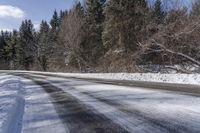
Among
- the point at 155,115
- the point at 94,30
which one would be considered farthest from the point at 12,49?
the point at 155,115

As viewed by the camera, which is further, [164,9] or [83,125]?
[164,9]

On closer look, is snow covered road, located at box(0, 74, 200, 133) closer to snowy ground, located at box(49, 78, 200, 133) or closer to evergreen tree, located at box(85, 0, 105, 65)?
snowy ground, located at box(49, 78, 200, 133)

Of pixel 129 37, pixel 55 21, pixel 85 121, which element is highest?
pixel 55 21

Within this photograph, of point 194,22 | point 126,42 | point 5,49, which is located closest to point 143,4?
point 126,42

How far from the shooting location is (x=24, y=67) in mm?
93125

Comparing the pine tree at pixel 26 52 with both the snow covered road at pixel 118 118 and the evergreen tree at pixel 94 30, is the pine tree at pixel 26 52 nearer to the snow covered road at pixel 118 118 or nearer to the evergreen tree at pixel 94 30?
the evergreen tree at pixel 94 30

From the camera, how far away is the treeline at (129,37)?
92.3ft

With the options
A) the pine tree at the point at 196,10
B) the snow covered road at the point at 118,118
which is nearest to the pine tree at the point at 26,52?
the pine tree at the point at 196,10

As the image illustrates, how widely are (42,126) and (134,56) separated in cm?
2596

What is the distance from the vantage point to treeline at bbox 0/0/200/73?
92.3 feet

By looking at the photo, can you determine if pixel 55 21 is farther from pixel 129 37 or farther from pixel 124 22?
pixel 129 37

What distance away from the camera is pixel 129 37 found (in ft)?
125

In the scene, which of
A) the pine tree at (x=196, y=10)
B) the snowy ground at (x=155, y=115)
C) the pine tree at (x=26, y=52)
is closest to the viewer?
the snowy ground at (x=155, y=115)

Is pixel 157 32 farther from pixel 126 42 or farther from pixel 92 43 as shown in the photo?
pixel 92 43
